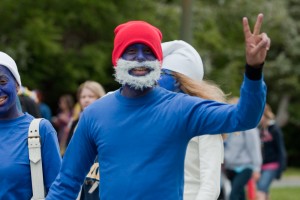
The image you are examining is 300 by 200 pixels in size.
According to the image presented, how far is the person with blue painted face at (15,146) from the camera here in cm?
512

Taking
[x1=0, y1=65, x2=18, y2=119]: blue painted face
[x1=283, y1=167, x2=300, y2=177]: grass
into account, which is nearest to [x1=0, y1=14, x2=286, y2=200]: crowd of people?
[x1=0, y1=65, x2=18, y2=119]: blue painted face

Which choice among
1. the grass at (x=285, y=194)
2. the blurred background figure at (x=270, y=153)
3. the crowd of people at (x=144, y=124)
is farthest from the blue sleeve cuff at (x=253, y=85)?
the grass at (x=285, y=194)

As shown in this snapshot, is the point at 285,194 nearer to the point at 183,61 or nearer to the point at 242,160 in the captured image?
the point at 242,160

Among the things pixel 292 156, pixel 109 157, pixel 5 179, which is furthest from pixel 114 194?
pixel 292 156

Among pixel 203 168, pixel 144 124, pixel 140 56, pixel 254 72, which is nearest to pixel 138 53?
pixel 140 56

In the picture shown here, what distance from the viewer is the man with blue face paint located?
4.29 metres

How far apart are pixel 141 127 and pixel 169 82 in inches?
54.4

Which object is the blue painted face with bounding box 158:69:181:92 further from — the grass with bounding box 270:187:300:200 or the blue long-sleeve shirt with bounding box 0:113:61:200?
the grass with bounding box 270:187:300:200

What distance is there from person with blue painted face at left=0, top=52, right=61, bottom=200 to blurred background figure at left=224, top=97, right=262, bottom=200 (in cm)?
657

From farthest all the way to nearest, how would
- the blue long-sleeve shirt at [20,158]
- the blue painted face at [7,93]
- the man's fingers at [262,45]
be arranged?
the blue painted face at [7,93]
the blue long-sleeve shirt at [20,158]
the man's fingers at [262,45]

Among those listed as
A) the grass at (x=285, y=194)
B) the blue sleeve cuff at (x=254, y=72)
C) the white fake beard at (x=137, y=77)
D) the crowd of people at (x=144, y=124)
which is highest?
the white fake beard at (x=137, y=77)

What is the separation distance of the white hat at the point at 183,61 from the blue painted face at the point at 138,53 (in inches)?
51.3

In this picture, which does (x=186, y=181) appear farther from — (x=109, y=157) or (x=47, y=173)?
(x=109, y=157)

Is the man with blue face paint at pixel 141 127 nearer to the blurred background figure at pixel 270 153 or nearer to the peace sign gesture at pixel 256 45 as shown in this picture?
the peace sign gesture at pixel 256 45
